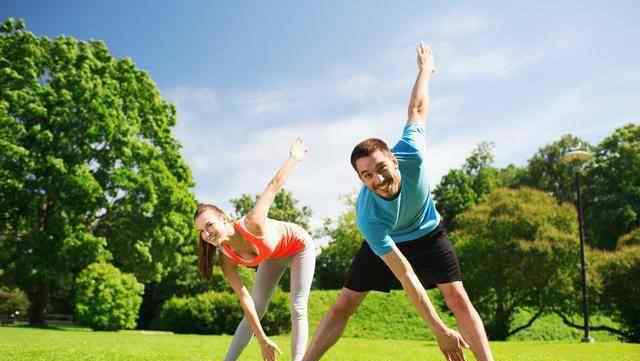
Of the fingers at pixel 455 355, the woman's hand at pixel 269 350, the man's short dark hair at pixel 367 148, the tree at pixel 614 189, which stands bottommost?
the woman's hand at pixel 269 350

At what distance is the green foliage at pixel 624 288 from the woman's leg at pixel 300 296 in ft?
67.1

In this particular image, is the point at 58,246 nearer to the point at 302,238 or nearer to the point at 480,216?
the point at 480,216

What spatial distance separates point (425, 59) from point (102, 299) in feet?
72.1

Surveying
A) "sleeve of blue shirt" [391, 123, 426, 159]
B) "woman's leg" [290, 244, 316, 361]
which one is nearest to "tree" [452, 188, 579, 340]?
"woman's leg" [290, 244, 316, 361]

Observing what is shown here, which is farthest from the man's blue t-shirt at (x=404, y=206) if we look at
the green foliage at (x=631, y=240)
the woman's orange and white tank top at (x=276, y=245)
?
the green foliage at (x=631, y=240)

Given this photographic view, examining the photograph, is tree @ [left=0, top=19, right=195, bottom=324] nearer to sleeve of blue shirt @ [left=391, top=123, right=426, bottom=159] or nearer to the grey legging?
the grey legging

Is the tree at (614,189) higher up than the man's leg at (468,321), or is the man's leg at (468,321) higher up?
the tree at (614,189)

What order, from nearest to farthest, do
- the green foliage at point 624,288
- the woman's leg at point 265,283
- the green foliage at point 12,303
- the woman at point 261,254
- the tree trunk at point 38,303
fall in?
the woman at point 261,254, the woman's leg at point 265,283, the green foliage at point 624,288, the tree trunk at point 38,303, the green foliage at point 12,303

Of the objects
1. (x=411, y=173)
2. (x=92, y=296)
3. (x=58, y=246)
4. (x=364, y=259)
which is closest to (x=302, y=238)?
(x=364, y=259)

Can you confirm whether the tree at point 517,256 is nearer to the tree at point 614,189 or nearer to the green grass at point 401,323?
the green grass at point 401,323

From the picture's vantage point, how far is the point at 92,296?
78.8ft

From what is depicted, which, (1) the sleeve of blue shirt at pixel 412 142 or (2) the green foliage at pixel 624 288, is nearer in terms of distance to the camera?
(1) the sleeve of blue shirt at pixel 412 142

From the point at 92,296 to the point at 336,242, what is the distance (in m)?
26.7

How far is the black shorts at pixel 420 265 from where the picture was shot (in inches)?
185
